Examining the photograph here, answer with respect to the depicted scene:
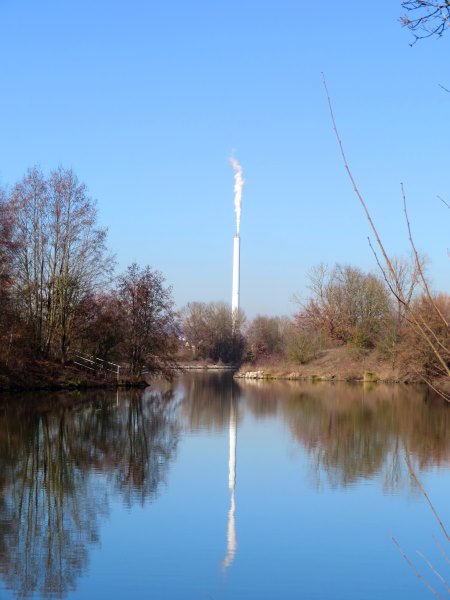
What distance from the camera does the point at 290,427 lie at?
735 inches

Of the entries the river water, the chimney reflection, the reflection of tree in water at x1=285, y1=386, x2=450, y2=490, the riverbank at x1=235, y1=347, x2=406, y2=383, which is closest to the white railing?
the reflection of tree in water at x1=285, y1=386, x2=450, y2=490

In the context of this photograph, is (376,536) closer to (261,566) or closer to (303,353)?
(261,566)

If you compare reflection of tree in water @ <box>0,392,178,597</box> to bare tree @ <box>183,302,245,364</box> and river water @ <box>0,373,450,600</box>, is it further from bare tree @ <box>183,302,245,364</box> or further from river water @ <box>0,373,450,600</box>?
bare tree @ <box>183,302,245,364</box>

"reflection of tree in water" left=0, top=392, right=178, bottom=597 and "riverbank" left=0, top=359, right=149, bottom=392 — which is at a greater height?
"riverbank" left=0, top=359, right=149, bottom=392

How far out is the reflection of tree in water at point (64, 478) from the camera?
6.87m

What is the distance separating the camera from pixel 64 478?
1086cm

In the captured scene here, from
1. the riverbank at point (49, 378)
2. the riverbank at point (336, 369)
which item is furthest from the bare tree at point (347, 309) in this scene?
the riverbank at point (49, 378)

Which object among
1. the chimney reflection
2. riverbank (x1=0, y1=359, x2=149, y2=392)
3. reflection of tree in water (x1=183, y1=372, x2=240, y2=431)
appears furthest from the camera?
riverbank (x1=0, y1=359, x2=149, y2=392)

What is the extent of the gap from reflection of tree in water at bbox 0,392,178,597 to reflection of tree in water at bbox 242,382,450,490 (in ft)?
9.27

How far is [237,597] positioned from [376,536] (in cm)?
276

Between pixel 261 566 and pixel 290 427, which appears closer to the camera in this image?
pixel 261 566

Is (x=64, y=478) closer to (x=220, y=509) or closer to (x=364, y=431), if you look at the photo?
(x=220, y=509)

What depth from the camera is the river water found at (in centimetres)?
668

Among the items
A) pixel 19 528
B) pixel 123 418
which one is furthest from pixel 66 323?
pixel 19 528
